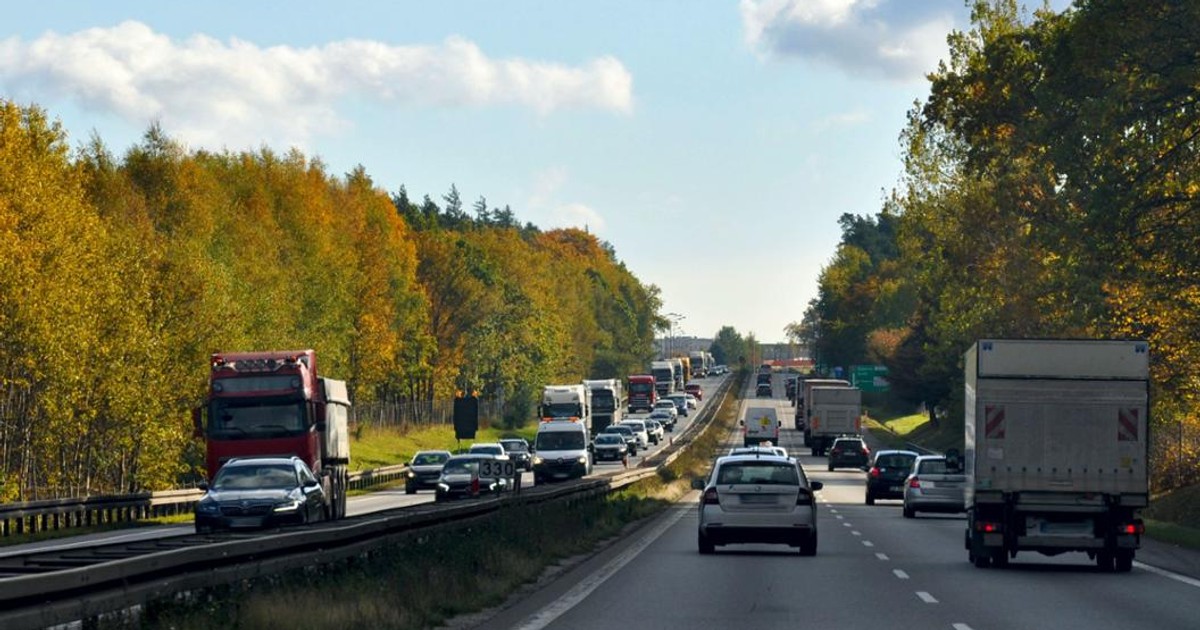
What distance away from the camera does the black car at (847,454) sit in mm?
83375

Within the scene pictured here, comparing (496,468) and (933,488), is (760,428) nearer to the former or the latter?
(496,468)

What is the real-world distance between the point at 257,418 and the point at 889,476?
2038 centimetres

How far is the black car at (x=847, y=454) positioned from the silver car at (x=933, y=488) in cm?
3704

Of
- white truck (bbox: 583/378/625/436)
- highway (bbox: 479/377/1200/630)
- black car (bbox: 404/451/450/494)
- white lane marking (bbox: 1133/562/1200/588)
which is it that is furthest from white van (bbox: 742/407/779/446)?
white lane marking (bbox: 1133/562/1200/588)

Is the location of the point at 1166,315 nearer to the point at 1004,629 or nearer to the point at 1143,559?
the point at 1143,559

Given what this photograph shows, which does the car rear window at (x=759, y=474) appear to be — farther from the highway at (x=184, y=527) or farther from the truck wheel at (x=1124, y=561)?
the highway at (x=184, y=527)

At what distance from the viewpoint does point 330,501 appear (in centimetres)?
4334

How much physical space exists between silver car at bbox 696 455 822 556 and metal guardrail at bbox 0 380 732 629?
6835 mm

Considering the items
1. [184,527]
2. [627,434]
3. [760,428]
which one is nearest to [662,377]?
[760,428]

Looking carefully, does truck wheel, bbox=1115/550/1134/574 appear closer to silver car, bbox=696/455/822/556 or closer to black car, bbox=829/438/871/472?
silver car, bbox=696/455/822/556

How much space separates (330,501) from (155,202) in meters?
48.1

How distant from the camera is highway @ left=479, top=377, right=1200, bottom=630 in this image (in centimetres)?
1886

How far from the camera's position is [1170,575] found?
87.0 feet

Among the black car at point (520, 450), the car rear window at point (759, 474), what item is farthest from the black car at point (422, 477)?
the car rear window at point (759, 474)
